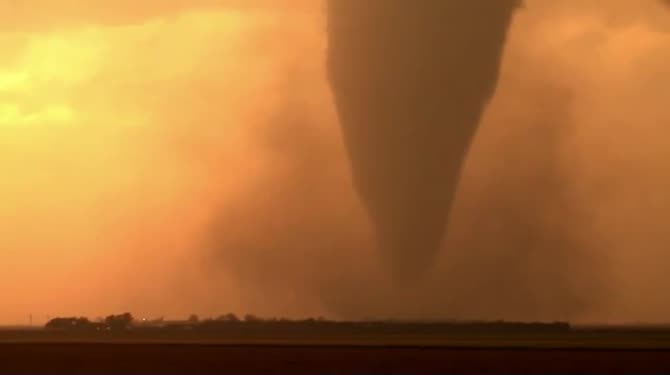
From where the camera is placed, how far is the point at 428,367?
27.5 metres

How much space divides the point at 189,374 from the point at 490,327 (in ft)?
141

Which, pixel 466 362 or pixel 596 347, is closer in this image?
pixel 466 362

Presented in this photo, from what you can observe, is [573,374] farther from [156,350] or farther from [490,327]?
[490,327]

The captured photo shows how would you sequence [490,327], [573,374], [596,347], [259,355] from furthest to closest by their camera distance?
[490,327], [596,347], [259,355], [573,374]

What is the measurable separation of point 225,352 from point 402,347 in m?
6.04

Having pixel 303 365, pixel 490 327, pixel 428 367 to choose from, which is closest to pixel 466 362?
pixel 428 367

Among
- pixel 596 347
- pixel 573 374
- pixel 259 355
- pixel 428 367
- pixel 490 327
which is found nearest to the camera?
pixel 573 374

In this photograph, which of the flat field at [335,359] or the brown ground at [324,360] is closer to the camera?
the brown ground at [324,360]

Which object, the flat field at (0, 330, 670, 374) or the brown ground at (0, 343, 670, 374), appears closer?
the brown ground at (0, 343, 670, 374)

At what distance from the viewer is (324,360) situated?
2983 cm

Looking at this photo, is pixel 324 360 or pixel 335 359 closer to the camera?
pixel 324 360

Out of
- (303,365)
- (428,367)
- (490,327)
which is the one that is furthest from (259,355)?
(490,327)

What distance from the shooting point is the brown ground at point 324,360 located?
26844mm

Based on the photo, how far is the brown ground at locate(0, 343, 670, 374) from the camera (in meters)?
26.8
